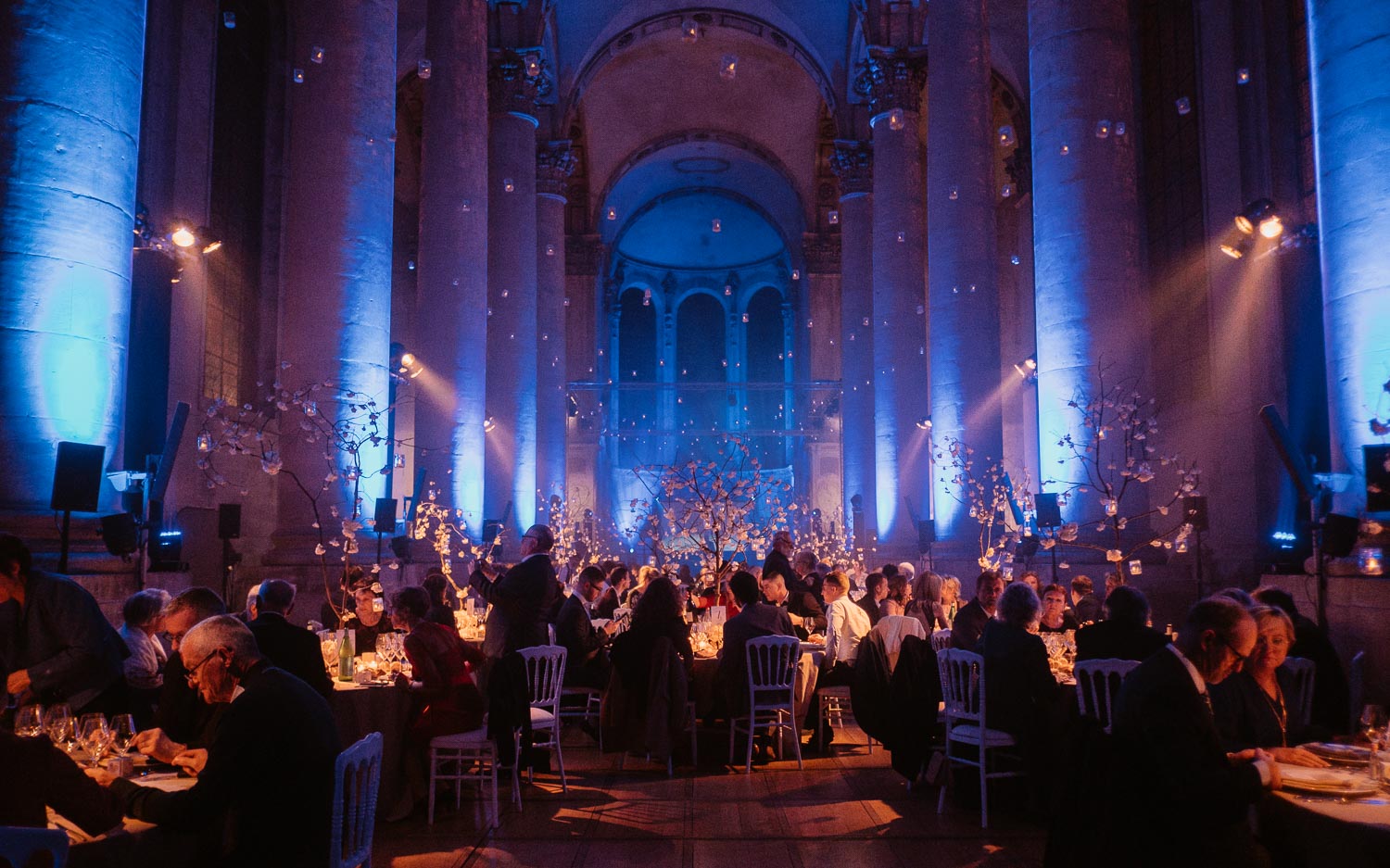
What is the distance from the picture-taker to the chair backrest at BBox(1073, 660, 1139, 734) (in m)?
5.20

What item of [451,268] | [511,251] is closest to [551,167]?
[511,251]

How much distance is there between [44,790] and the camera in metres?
2.50

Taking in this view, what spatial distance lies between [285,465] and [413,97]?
47.8 feet

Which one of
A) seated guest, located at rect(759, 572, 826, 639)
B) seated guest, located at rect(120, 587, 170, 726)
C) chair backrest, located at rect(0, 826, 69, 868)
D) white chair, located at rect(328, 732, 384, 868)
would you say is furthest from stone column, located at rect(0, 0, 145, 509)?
seated guest, located at rect(759, 572, 826, 639)

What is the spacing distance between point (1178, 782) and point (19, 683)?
4166mm

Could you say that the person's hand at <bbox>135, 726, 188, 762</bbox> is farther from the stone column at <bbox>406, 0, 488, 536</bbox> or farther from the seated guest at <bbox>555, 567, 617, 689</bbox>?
the stone column at <bbox>406, 0, 488, 536</bbox>

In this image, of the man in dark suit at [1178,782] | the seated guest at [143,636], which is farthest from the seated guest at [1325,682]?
the seated guest at [143,636]

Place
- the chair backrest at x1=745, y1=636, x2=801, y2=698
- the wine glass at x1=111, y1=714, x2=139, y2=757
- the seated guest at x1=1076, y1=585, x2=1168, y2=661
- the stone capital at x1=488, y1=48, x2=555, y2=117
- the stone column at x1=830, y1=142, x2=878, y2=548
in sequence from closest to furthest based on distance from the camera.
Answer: the wine glass at x1=111, y1=714, x2=139, y2=757 < the seated guest at x1=1076, y1=585, x2=1168, y2=661 < the chair backrest at x1=745, y1=636, x2=801, y2=698 < the stone capital at x1=488, y1=48, x2=555, y2=117 < the stone column at x1=830, y1=142, x2=878, y2=548

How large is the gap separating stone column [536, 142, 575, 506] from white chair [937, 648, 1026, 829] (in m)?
15.4

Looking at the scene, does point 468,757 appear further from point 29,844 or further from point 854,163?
point 854,163

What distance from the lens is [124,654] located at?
4.95m

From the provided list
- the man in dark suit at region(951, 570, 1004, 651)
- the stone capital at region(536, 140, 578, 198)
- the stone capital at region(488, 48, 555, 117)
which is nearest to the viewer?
the man in dark suit at region(951, 570, 1004, 651)

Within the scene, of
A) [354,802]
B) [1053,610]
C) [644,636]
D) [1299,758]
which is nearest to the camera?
[354,802]

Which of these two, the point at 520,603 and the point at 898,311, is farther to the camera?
the point at 898,311
